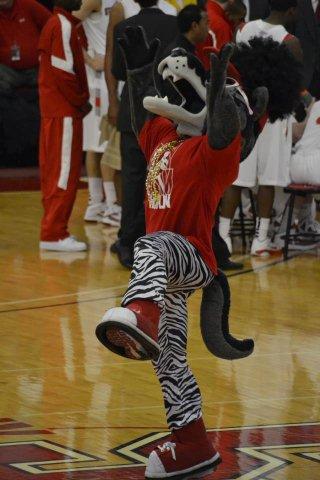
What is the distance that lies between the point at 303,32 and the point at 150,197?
6.32m

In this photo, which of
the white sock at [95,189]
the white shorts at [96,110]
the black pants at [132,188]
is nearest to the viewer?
the black pants at [132,188]

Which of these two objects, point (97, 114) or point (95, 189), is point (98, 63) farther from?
point (95, 189)

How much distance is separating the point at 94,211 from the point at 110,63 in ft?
5.54

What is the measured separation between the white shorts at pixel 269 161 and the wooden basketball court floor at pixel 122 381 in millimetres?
578

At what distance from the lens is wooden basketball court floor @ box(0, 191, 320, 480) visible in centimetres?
488

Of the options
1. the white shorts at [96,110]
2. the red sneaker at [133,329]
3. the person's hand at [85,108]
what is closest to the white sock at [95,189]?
the white shorts at [96,110]

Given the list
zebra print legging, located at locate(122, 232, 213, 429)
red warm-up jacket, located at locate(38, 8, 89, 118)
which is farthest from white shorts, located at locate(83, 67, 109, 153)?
zebra print legging, located at locate(122, 232, 213, 429)

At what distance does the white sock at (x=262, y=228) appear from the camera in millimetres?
9008

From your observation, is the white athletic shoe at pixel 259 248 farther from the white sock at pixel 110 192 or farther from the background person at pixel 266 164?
the white sock at pixel 110 192

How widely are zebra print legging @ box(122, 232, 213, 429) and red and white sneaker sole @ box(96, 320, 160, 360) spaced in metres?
0.28

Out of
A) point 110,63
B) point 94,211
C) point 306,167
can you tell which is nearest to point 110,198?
point 94,211

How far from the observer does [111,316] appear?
13.1 feet

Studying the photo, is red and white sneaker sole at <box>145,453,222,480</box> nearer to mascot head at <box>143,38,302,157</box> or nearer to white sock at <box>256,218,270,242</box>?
mascot head at <box>143,38,302,157</box>

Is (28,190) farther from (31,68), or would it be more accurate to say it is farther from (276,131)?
(276,131)
